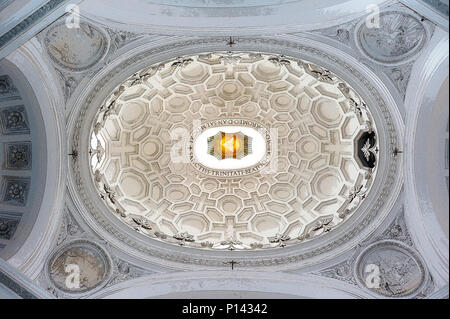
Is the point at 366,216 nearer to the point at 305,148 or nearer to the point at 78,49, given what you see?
the point at 305,148

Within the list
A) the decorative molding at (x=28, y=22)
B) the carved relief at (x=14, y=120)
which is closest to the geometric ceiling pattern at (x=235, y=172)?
the carved relief at (x=14, y=120)

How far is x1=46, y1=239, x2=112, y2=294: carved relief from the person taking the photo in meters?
13.8

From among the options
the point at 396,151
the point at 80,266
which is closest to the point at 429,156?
the point at 396,151

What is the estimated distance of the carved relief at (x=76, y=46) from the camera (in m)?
12.5

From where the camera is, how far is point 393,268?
1377cm

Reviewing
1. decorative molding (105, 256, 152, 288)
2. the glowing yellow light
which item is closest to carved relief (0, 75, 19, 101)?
decorative molding (105, 256, 152, 288)

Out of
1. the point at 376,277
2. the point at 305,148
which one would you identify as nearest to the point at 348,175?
the point at 305,148

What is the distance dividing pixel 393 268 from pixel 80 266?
8234mm

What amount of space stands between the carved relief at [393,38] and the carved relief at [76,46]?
6.35 metres

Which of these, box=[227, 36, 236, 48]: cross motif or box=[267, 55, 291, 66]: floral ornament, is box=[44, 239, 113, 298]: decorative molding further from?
box=[267, 55, 291, 66]: floral ornament

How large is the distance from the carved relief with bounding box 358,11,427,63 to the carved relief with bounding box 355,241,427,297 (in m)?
4.79

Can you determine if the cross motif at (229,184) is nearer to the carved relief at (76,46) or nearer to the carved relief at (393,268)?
the carved relief at (393,268)

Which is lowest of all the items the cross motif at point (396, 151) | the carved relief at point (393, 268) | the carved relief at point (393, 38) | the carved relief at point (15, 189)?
the carved relief at point (393, 268)
